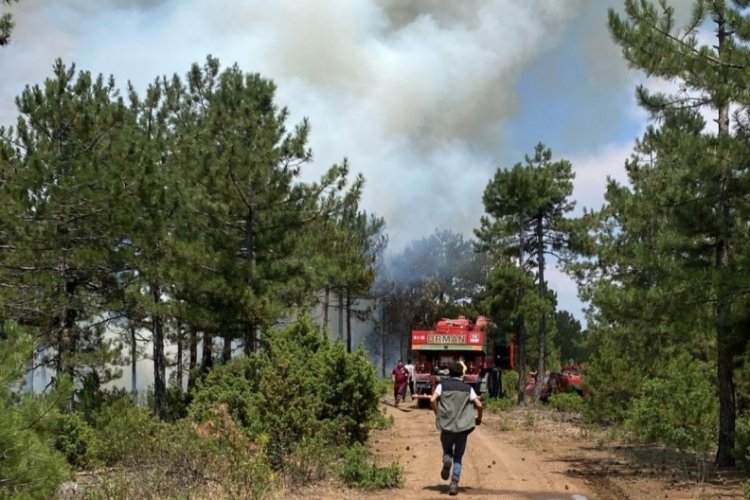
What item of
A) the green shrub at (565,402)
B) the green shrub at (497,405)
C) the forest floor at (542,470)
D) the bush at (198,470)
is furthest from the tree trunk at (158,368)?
the green shrub at (565,402)

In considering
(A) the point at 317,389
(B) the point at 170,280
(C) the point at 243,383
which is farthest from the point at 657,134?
(B) the point at 170,280

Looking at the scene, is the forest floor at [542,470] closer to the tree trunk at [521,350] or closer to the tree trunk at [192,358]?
the tree trunk at [192,358]

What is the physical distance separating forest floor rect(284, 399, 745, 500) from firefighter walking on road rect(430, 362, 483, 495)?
1.25ft

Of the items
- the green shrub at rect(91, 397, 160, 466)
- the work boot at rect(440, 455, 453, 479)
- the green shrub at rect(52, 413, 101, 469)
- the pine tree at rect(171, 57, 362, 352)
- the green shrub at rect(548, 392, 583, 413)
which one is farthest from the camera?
the green shrub at rect(548, 392, 583, 413)

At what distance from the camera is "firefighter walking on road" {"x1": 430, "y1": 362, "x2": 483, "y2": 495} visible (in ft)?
31.4

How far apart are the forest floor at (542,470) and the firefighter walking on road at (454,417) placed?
381 millimetres

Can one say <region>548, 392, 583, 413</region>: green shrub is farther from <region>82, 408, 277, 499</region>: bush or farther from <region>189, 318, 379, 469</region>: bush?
<region>82, 408, 277, 499</region>: bush

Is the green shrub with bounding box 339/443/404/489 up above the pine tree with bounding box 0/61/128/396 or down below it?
below

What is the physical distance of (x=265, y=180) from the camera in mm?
18328

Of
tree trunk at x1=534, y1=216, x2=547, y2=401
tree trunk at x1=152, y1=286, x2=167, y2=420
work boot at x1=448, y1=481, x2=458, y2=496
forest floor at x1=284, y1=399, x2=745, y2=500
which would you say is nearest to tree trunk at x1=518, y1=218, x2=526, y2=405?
tree trunk at x1=534, y1=216, x2=547, y2=401

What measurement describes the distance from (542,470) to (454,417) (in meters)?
3.38

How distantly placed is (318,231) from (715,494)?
1314cm

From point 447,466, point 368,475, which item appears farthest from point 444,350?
point 447,466

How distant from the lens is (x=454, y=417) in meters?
9.62
